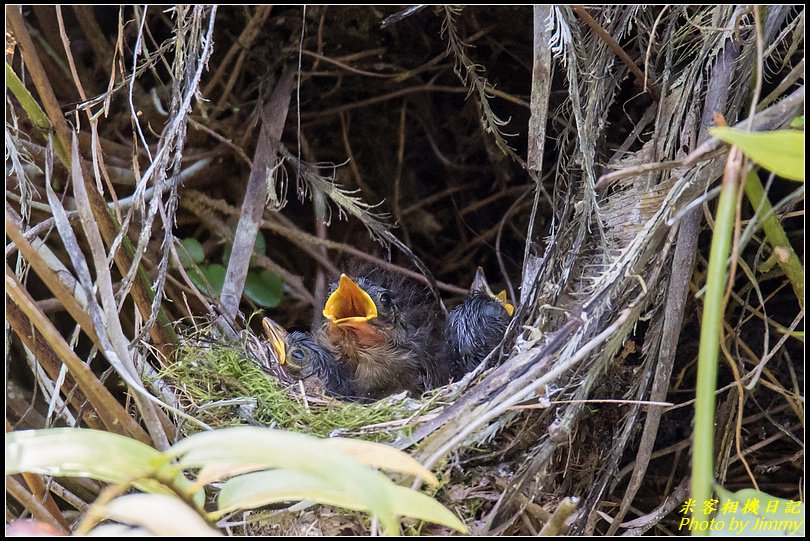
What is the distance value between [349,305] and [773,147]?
1245mm

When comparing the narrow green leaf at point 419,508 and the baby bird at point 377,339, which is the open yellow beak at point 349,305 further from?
the narrow green leaf at point 419,508

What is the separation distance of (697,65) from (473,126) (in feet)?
3.17

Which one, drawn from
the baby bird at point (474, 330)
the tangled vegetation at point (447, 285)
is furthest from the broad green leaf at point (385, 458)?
the baby bird at point (474, 330)

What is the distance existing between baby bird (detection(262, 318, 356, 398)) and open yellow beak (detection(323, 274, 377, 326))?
9cm

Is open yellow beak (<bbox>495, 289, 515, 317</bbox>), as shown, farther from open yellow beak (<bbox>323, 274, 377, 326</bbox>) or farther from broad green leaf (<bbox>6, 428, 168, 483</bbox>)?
broad green leaf (<bbox>6, 428, 168, 483</bbox>)

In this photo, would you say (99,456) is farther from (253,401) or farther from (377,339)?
(377,339)

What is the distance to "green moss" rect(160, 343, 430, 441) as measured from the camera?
49.7 inches

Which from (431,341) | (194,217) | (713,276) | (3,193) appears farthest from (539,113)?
(194,217)

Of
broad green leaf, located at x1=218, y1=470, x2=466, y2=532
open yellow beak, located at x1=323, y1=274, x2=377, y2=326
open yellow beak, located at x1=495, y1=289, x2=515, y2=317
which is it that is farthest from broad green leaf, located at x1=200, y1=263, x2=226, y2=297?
broad green leaf, located at x1=218, y1=470, x2=466, y2=532

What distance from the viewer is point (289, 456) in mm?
558

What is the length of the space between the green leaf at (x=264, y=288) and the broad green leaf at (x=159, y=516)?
52.9 inches

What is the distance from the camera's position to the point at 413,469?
659 millimetres

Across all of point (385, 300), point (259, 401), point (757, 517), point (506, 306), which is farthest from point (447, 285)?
point (757, 517)

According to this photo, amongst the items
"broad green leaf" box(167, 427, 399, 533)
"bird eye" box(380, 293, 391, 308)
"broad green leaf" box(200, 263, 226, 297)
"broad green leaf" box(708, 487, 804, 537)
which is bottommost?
"bird eye" box(380, 293, 391, 308)
